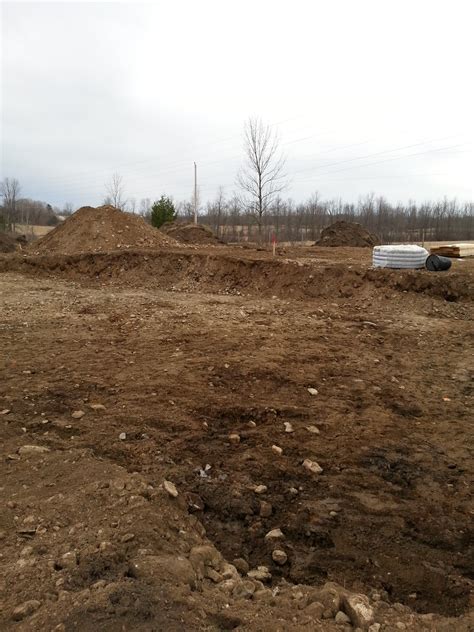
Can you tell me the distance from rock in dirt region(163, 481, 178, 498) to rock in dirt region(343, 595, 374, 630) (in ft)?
4.07

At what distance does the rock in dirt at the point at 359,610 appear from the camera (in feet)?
6.56

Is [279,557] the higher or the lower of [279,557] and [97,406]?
the lower

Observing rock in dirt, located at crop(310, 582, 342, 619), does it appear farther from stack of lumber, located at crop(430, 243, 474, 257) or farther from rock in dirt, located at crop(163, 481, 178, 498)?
stack of lumber, located at crop(430, 243, 474, 257)

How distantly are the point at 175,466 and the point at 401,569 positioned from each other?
1.60m

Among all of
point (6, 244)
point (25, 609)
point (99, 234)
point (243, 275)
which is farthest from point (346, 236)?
point (25, 609)

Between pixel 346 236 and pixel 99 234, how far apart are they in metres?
15.5

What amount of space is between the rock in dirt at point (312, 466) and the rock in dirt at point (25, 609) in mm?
2014

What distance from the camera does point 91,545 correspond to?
2.38 meters

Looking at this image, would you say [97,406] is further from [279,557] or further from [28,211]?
[28,211]

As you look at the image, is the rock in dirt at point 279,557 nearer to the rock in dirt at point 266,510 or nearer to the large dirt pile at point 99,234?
the rock in dirt at point 266,510

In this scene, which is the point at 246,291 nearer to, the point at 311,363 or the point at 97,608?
the point at 311,363

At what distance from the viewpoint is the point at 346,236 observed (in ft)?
88.0

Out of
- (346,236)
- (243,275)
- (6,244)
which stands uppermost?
(346,236)

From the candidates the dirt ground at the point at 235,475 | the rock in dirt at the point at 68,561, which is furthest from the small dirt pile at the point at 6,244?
the rock in dirt at the point at 68,561
